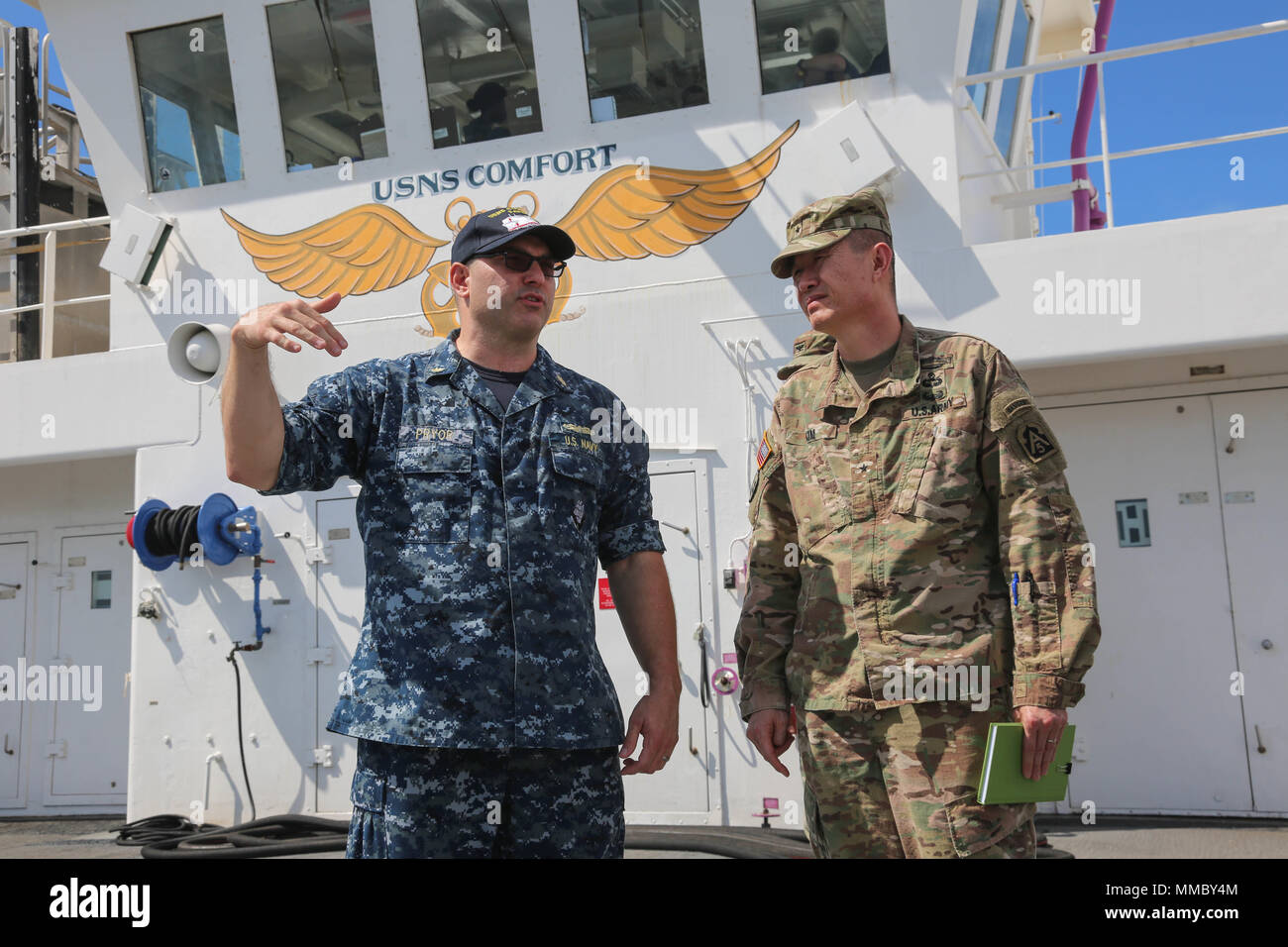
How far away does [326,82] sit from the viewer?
757cm

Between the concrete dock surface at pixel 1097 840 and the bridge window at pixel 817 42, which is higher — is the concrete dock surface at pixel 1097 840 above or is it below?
below

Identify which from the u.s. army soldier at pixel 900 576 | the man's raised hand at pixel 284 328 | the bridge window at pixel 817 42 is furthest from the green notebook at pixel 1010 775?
the bridge window at pixel 817 42

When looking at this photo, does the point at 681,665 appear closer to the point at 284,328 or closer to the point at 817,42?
the point at 817,42

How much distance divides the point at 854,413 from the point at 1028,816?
3.37ft

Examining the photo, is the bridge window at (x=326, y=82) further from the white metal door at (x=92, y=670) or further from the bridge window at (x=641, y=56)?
the white metal door at (x=92, y=670)

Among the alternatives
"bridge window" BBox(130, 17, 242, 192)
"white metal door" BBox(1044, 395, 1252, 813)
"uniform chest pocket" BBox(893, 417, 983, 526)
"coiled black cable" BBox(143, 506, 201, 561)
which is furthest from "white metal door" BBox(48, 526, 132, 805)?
"uniform chest pocket" BBox(893, 417, 983, 526)

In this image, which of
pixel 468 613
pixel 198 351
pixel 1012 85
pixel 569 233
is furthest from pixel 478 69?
pixel 468 613

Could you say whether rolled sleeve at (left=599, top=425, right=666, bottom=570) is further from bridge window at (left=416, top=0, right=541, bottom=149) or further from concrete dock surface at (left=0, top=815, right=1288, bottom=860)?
bridge window at (left=416, top=0, right=541, bottom=149)

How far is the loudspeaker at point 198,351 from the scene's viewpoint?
6.28 meters

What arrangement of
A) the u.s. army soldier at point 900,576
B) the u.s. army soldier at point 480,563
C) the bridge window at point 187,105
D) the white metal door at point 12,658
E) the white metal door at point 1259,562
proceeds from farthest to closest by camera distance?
1. the white metal door at point 12,658
2. the bridge window at point 187,105
3. the white metal door at point 1259,562
4. the u.s. army soldier at point 900,576
5. the u.s. army soldier at point 480,563

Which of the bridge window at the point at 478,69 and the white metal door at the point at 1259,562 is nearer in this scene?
the white metal door at the point at 1259,562

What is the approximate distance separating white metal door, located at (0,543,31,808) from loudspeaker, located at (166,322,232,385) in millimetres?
3871

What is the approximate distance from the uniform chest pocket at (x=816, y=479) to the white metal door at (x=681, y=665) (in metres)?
3.77
